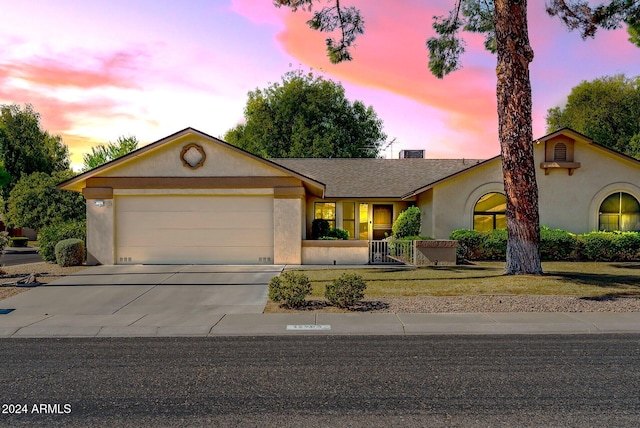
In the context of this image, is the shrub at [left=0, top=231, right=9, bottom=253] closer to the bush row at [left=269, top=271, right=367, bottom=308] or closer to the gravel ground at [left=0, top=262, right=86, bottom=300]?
the gravel ground at [left=0, top=262, right=86, bottom=300]

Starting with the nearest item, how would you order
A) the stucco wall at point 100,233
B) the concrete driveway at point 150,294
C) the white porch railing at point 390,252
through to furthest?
the concrete driveway at point 150,294 → the stucco wall at point 100,233 → the white porch railing at point 390,252

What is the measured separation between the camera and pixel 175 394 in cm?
573

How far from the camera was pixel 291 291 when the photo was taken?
11.1m

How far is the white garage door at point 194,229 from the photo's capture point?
19.2m

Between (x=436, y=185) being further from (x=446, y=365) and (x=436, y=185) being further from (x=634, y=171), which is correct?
(x=446, y=365)

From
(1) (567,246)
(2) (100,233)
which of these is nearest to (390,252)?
(1) (567,246)

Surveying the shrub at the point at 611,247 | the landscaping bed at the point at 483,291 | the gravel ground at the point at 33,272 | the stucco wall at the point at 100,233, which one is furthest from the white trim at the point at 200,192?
the shrub at the point at 611,247

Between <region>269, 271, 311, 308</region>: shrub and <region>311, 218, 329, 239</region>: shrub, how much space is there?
1267cm

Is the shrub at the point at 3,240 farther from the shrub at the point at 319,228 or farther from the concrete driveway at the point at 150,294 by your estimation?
the shrub at the point at 319,228

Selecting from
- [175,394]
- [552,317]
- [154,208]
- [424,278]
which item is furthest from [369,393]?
[154,208]

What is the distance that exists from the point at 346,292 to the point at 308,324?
63.9 inches

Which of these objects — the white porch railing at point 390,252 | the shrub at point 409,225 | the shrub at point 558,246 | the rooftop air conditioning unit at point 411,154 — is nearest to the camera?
the white porch railing at point 390,252

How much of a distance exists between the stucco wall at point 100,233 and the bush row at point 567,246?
1477cm

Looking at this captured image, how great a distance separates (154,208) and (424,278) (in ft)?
36.4
